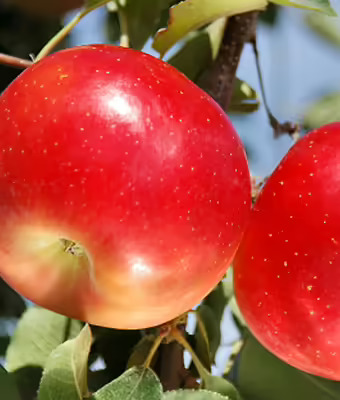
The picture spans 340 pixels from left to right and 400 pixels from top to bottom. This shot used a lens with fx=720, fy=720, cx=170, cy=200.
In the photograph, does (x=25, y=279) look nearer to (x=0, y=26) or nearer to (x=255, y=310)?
(x=255, y=310)

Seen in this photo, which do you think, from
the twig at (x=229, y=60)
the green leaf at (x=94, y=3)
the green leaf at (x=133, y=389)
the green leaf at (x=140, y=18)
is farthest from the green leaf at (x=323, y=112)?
the green leaf at (x=133, y=389)

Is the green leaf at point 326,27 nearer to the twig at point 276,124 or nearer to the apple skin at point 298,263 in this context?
the twig at point 276,124

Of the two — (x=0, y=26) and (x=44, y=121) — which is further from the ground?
(x=44, y=121)

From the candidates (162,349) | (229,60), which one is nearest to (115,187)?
(162,349)

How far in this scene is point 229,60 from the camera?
93 cm

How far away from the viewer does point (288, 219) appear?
680 millimetres

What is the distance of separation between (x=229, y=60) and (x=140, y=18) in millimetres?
139

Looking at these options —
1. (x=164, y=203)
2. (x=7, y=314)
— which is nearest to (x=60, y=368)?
(x=164, y=203)

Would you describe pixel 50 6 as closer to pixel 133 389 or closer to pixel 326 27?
pixel 326 27

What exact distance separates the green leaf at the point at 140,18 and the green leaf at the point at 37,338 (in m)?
0.35

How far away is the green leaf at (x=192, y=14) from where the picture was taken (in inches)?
29.1

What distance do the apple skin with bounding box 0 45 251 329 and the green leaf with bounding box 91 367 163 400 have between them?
0.20ft

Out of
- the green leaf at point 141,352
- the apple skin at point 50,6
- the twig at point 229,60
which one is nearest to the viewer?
the green leaf at point 141,352

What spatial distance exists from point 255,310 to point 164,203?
0.19 metres
